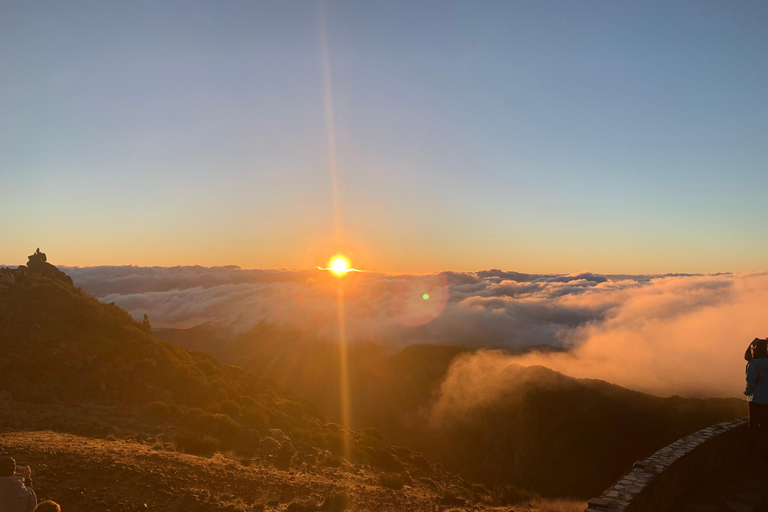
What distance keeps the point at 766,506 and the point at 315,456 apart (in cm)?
1551

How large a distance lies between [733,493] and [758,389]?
206 centimetres

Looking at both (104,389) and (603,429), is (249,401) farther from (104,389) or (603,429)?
(603,429)

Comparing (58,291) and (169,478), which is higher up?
(58,291)

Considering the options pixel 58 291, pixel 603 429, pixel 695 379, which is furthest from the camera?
pixel 695 379

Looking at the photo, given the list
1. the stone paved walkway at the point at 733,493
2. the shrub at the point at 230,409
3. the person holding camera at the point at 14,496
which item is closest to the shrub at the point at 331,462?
the shrub at the point at 230,409

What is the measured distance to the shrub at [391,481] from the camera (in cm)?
1710

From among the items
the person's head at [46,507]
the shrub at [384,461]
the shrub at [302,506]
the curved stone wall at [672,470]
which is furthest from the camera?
the shrub at [384,461]

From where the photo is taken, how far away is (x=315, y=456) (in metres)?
19.1

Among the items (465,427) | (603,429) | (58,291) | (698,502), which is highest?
(58,291)

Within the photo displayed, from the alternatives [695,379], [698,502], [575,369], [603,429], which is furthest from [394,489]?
[575,369]

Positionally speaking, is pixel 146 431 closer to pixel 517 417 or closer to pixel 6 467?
pixel 6 467

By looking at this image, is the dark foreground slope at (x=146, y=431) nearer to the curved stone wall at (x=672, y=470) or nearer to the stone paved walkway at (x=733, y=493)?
the curved stone wall at (x=672, y=470)

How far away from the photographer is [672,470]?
27.6 ft

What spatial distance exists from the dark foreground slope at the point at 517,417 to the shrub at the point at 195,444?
70.6ft
